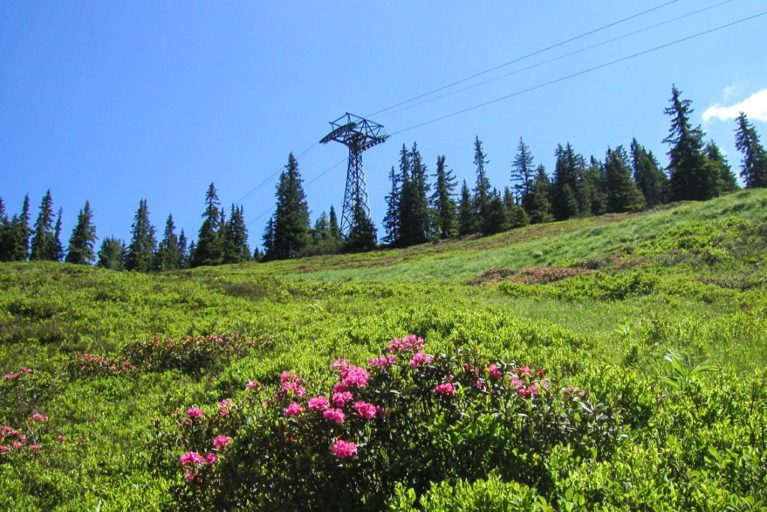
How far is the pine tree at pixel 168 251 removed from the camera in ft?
313

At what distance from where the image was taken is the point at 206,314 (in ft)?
46.6

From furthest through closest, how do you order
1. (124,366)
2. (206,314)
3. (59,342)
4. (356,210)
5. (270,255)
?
(270,255)
(356,210)
(206,314)
(59,342)
(124,366)

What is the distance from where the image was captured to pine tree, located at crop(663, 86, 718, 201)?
55.8 m

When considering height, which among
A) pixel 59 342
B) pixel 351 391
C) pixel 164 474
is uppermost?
pixel 59 342

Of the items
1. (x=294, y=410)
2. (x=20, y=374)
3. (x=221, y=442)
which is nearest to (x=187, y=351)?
(x=20, y=374)

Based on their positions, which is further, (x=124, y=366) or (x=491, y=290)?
(x=491, y=290)

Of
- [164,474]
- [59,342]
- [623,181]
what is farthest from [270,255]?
[164,474]

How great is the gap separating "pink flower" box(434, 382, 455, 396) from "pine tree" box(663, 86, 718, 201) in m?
65.6

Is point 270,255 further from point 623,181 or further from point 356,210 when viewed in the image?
point 623,181

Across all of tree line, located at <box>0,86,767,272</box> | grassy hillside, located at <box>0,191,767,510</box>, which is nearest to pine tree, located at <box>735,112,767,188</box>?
tree line, located at <box>0,86,767,272</box>

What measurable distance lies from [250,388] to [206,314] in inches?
409

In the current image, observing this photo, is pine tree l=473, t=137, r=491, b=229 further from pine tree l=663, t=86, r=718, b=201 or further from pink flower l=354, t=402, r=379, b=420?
pink flower l=354, t=402, r=379, b=420

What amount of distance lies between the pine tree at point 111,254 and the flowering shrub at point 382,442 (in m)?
123

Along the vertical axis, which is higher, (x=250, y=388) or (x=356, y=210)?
(x=356, y=210)
